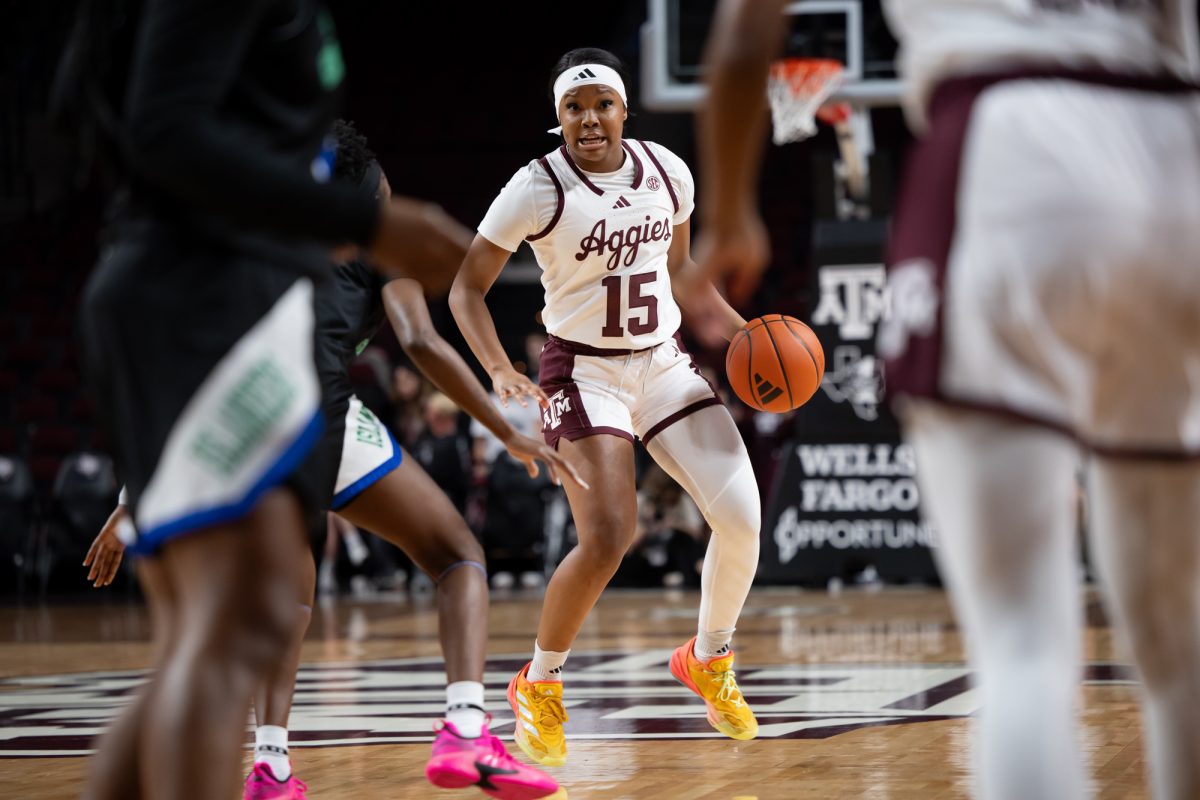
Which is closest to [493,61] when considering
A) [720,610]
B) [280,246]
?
[720,610]

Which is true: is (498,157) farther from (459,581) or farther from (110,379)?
(110,379)

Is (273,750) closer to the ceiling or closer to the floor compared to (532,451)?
closer to the floor

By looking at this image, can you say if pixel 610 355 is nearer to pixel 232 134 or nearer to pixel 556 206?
pixel 556 206

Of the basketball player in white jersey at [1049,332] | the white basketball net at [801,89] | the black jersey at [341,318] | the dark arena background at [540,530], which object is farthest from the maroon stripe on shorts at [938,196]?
the white basketball net at [801,89]

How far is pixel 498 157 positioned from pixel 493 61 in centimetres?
130

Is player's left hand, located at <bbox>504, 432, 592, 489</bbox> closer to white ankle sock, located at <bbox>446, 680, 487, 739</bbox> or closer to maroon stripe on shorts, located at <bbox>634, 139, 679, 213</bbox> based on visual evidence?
white ankle sock, located at <bbox>446, 680, 487, 739</bbox>

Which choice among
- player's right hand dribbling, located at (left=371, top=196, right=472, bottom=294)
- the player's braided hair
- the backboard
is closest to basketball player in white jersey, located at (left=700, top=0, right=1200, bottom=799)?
player's right hand dribbling, located at (left=371, top=196, right=472, bottom=294)

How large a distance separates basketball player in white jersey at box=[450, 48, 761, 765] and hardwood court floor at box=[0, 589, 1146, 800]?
1.23 feet

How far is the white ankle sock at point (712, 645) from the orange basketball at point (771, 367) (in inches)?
31.0

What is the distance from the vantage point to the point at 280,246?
2410 millimetres

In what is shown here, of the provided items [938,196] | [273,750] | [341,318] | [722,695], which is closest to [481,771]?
[273,750]

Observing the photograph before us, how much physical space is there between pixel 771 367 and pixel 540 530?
9213mm

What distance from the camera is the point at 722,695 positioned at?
5336 mm

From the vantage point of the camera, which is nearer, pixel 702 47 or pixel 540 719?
pixel 540 719
